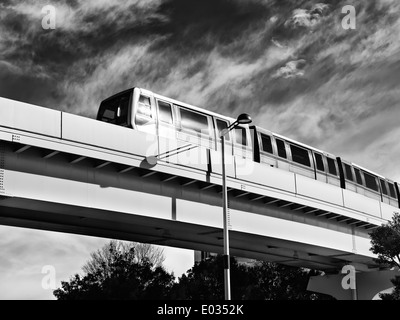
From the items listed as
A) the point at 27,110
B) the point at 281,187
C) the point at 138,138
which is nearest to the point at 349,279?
the point at 281,187

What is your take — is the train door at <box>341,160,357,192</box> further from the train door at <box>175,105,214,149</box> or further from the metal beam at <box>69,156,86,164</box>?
the metal beam at <box>69,156,86,164</box>

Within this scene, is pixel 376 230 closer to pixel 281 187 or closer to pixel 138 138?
pixel 281 187

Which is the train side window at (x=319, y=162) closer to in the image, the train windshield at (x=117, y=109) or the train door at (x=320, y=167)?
the train door at (x=320, y=167)

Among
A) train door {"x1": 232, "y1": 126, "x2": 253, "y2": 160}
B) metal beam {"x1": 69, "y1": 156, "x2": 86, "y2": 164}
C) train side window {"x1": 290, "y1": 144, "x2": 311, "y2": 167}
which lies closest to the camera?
metal beam {"x1": 69, "y1": 156, "x2": 86, "y2": 164}

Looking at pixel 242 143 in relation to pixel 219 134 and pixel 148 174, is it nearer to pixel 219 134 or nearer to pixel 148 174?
pixel 219 134

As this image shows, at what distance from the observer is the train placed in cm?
2657

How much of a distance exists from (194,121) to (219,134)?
1.96 meters

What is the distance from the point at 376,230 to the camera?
123 ft

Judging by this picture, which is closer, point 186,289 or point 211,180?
point 211,180

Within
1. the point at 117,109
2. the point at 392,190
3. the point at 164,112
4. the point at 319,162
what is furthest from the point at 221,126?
the point at 392,190

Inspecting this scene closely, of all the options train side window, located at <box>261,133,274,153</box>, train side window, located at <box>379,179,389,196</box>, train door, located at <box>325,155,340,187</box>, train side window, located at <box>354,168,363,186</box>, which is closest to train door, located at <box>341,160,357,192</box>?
train side window, located at <box>354,168,363,186</box>

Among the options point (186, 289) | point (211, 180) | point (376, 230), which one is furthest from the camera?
point (186, 289)

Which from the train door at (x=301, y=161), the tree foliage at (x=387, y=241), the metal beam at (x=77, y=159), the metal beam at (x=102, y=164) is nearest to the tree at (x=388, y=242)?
the tree foliage at (x=387, y=241)

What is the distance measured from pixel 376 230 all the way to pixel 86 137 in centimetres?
2280
